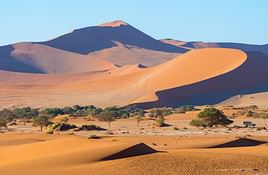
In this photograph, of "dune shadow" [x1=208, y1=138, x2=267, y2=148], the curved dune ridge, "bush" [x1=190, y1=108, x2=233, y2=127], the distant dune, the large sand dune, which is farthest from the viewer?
the curved dune ridge

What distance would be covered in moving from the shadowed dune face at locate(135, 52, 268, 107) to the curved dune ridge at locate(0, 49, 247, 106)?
1.87m

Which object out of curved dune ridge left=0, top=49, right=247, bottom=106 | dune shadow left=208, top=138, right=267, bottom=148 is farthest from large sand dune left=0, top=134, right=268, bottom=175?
curved dune ridge left=0, top=49, right=247, bottom=106

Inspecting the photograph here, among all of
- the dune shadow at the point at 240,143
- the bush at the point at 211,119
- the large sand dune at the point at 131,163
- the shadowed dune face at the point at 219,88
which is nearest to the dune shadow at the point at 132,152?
the large sand dune at the point at 131,163

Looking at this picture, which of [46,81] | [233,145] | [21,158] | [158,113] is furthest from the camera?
[46,81]

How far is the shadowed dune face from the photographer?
121 m

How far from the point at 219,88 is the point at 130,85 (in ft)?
72.1

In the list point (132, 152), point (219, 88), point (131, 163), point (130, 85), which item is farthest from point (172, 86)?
point (131, 163)

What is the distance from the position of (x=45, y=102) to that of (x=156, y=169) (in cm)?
10622

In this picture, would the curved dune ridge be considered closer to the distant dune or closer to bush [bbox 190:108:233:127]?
the distant dune

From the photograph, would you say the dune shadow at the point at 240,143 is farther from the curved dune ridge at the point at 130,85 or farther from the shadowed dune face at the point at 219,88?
the curved dune ridge at the point at 130,85

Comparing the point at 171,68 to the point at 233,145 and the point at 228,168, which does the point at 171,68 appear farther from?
the point at 228,168

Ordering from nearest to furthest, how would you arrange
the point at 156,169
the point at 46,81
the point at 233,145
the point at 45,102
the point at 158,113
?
the point at 156,169 < the point at 233,145 < the point at 158,113 < the point at 45,102 < the point at 46,81

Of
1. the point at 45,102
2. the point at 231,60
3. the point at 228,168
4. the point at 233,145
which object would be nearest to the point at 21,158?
the point at 228,168

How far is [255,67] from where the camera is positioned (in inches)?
A: 5541
